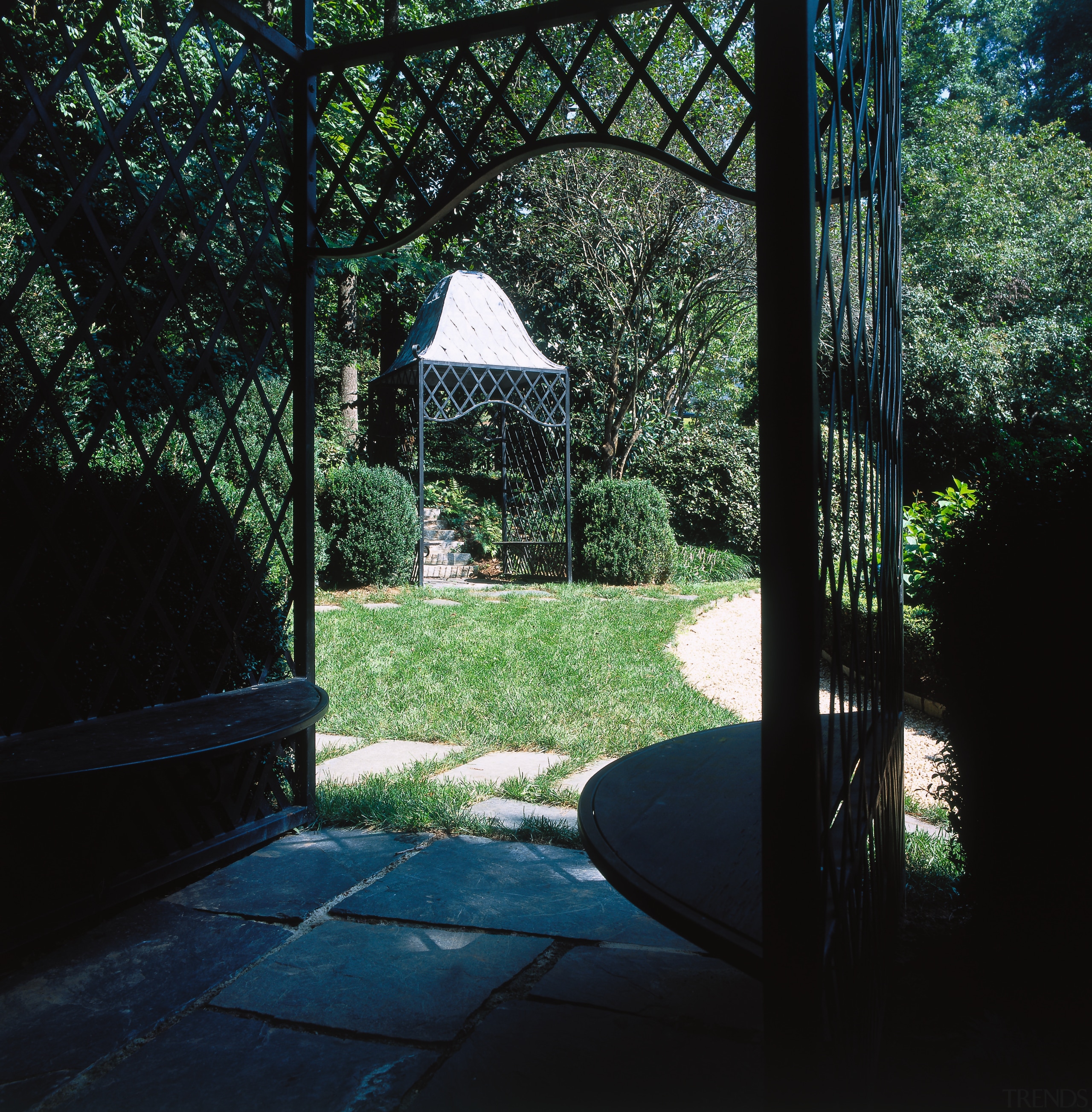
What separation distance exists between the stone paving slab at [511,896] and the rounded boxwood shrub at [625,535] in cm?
690

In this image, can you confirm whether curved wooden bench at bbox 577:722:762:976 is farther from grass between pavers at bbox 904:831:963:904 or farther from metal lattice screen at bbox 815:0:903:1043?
grass between pavers at bbox 904:831:963:904

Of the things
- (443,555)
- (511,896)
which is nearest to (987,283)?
(443,555)

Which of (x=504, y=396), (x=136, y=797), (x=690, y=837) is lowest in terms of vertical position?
(x=136, y=797)

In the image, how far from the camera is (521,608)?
7520 mm

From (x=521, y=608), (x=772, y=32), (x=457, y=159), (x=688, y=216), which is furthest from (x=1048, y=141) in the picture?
(x=772, y=32)

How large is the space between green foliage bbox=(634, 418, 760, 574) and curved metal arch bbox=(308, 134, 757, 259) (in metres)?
9.50

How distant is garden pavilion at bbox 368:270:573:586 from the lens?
9.64m

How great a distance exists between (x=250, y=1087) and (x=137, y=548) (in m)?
1.56

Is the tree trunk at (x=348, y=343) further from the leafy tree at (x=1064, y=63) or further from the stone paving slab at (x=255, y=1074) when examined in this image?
the leafy tree at (x=1064, y=63)

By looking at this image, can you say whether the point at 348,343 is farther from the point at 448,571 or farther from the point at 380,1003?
the point at 380,1003

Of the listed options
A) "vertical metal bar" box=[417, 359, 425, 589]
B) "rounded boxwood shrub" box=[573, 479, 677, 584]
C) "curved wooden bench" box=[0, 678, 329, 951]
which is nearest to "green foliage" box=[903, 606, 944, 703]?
"curved wooden bench" box=[0, 678, 329, 951]

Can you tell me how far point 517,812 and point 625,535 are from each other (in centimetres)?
667

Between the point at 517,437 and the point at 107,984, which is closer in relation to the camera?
the point at 107,984

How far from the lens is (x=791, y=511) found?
786 mm
